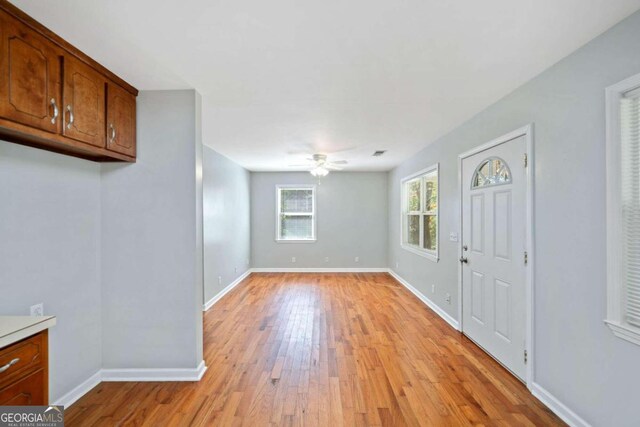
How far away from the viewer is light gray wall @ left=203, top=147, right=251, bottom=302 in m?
4.46

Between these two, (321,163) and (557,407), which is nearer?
(557,407)

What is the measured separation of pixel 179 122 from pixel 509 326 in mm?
3470

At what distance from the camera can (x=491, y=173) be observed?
9.23 ft

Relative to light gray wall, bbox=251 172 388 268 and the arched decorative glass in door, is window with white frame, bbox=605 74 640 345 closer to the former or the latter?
the arched decorative glass in door

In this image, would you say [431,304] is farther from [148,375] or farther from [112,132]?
[112,132]

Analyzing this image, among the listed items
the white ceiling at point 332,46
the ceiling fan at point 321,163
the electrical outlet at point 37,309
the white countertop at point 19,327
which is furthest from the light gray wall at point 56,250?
the ceiling fan at point 321,163

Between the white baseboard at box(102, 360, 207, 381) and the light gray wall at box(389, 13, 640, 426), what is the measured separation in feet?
9.34

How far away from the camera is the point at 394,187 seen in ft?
21.1

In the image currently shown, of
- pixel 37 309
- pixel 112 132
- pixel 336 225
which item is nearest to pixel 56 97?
pixel 112 132

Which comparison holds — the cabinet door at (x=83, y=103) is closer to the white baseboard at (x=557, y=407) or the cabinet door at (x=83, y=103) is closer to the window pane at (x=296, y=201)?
the white baseboard at (x=557, y=407)

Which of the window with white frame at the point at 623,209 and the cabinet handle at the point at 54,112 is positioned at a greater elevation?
the cabinet handle at the point at 54,112

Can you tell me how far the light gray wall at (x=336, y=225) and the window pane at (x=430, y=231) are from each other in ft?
7.21

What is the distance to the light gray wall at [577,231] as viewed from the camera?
1592mm

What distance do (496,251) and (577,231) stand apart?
0.91m
